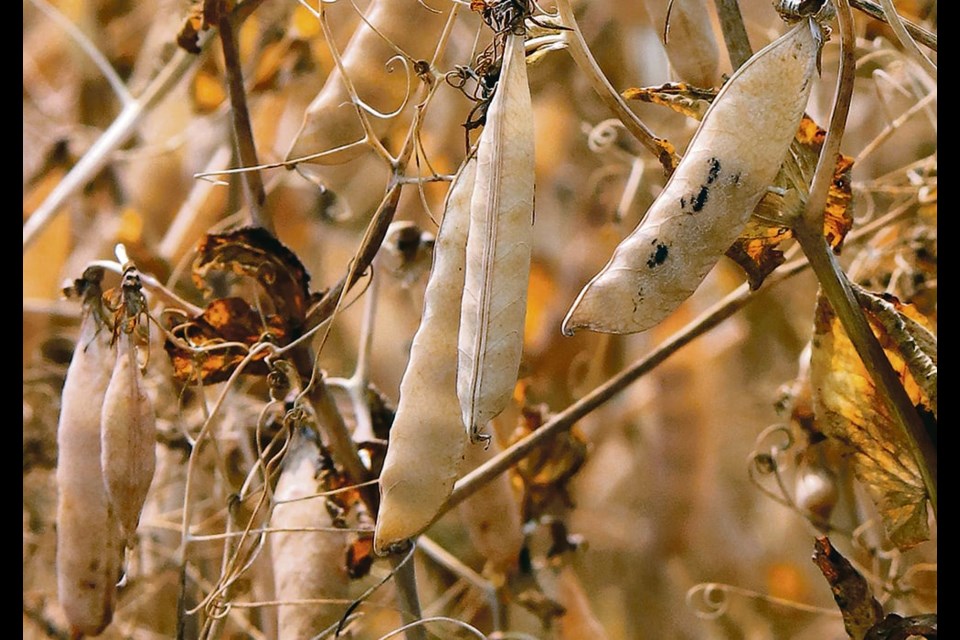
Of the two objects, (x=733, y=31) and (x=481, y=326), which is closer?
(x=481, y=326)

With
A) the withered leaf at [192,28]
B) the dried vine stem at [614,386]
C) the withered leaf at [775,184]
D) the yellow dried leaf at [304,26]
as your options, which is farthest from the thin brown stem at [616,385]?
the yellow dried leaf at [304,26]

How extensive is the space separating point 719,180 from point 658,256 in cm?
3

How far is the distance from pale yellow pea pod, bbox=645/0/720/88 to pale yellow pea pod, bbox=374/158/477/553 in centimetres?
16

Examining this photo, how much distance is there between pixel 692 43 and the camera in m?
0.45

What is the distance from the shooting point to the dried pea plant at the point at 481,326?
348 millimetres

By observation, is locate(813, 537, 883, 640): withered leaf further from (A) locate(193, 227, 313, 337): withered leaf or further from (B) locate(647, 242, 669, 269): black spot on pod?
(A) locate(193, 227, 313, 337): withered leaf

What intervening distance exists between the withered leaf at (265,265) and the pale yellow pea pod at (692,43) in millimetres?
209

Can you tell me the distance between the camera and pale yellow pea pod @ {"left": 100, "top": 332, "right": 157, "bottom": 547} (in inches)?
16.5

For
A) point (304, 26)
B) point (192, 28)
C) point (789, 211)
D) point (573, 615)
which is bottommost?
point (573, 615)

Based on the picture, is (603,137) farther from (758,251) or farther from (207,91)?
(207,91)

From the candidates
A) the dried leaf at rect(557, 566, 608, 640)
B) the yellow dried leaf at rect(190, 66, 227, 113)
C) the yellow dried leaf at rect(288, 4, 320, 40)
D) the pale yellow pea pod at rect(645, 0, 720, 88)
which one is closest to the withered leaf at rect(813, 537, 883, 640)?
the pale yellow pea pod at rect(645, 0, 720, 88)

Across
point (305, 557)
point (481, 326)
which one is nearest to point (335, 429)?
point (305, 557)

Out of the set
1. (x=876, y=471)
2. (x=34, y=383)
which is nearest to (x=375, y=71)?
(x=876, y=471)

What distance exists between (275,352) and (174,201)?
2.14 ft
